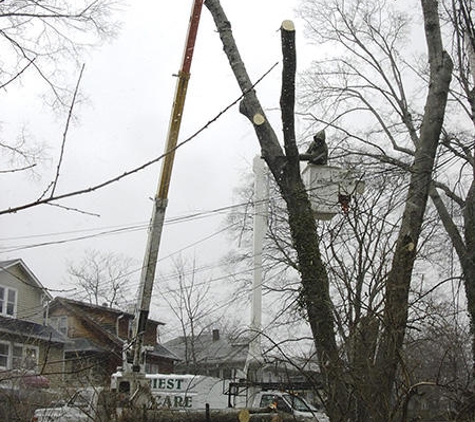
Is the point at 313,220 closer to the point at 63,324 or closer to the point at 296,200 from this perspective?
the point at 296,200

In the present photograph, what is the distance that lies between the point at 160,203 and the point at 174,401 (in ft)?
17.4

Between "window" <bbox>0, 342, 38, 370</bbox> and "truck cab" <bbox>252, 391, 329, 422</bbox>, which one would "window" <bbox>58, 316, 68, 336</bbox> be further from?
"truck cab" <bbox>252, 391, 329, 422</bbox>

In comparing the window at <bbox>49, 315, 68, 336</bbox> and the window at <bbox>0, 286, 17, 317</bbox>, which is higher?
the window at <bbox>0, 286, 17, 317</bbox>

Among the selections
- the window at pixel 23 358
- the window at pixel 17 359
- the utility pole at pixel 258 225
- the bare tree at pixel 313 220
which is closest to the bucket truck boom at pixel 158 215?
the window at pixel 23 358

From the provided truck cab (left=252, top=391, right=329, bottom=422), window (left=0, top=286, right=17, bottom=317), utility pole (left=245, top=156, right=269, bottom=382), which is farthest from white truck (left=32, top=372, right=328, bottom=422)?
window (left=0, top=286, right=17, bottom=317)

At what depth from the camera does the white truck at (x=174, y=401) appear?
329 inches

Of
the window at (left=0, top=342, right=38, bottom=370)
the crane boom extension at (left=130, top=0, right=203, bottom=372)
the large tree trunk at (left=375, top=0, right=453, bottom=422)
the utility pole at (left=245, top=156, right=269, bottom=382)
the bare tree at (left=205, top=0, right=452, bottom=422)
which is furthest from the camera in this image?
the utility pole at (left=245, top=156, right=269, bottom=382)

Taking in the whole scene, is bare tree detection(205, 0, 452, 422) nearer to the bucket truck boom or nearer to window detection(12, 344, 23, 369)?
the bucket truck boom

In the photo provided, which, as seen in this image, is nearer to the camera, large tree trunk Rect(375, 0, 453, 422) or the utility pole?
large tree trunk Rect(375, 0, 453, 422)

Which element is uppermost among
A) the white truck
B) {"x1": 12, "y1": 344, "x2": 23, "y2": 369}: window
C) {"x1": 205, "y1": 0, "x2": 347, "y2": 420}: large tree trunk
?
{"x1": 205, "y1": 0, "x2": 347, "y2": 420}: large tree trunk

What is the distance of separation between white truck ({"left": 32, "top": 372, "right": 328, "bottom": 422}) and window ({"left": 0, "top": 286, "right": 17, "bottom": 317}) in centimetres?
1119

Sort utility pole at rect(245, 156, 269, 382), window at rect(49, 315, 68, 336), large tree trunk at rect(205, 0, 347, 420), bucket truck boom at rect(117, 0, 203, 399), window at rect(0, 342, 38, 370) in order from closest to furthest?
large tree trunk at rect(205, 0, 347, 420) < window at rect(0, 342, 38, 370) < bucket truck boom at rect(117, 0, 203, 399) < utility pole at rect(245, 156, 269, 382) < window at rect(49, 315, 68, 336)

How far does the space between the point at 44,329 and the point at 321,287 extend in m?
23.6

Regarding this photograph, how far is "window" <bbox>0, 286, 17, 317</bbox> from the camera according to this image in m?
27.6
